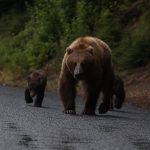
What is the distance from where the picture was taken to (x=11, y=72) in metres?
35.5

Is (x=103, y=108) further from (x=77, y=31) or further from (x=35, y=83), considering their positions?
(x=77, y=31)

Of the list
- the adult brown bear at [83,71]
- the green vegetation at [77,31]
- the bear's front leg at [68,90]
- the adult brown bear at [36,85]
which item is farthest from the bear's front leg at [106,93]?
the green vegetation at [77,31]

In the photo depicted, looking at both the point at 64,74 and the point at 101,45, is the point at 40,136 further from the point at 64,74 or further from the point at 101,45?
the point at 101,45

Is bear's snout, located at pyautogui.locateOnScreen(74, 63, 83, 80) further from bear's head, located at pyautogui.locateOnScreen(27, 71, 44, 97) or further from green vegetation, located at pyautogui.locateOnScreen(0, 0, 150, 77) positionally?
green vegetation, located at pyautogui.locateOnScreen(0, 0, 150, 77)

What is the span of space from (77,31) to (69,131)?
20437 millimetres

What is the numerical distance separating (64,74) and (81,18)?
58.0 feet

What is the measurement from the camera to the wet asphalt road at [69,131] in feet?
37.5

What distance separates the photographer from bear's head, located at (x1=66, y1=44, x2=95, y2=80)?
54.8ft

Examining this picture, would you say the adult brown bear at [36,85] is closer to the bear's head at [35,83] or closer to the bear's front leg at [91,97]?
the bear's head at [35,83]

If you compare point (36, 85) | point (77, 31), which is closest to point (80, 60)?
point (36, 85)

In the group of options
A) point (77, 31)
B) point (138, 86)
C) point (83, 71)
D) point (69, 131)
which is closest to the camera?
point (69, 131)

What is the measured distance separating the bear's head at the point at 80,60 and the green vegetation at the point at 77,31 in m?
12.3

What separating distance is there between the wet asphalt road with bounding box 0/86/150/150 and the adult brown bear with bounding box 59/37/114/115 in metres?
0.47

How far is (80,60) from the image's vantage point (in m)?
16.8
